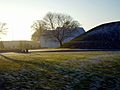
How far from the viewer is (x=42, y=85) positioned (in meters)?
16.2

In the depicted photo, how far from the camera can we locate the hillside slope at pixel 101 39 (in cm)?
7075

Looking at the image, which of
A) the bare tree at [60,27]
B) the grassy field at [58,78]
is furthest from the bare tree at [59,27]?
the grassy field at [58,78]

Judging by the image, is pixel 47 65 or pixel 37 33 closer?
pixel 47 65

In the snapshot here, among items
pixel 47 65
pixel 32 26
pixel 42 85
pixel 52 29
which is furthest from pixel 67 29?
pixel 42 85

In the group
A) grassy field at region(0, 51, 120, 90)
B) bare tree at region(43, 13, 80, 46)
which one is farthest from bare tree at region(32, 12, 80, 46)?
grassy field at region(0, 51, 120, 90)

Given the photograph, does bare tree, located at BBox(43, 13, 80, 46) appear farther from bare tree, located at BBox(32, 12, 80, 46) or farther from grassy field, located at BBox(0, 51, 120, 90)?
grassy field, located at BBox(0, 51, 120, 90)

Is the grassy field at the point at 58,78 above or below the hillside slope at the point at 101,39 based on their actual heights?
below

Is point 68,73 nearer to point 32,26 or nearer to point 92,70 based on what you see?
point 92,70

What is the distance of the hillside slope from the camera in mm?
70750

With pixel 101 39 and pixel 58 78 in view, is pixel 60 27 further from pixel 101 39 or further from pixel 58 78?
pixel 58 78

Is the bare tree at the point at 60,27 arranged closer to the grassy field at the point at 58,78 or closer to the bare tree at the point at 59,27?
the bare tree at the point at 59,27

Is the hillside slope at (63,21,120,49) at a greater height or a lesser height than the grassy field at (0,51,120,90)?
greater

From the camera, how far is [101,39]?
75.9m

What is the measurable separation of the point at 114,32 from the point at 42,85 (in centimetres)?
6562
